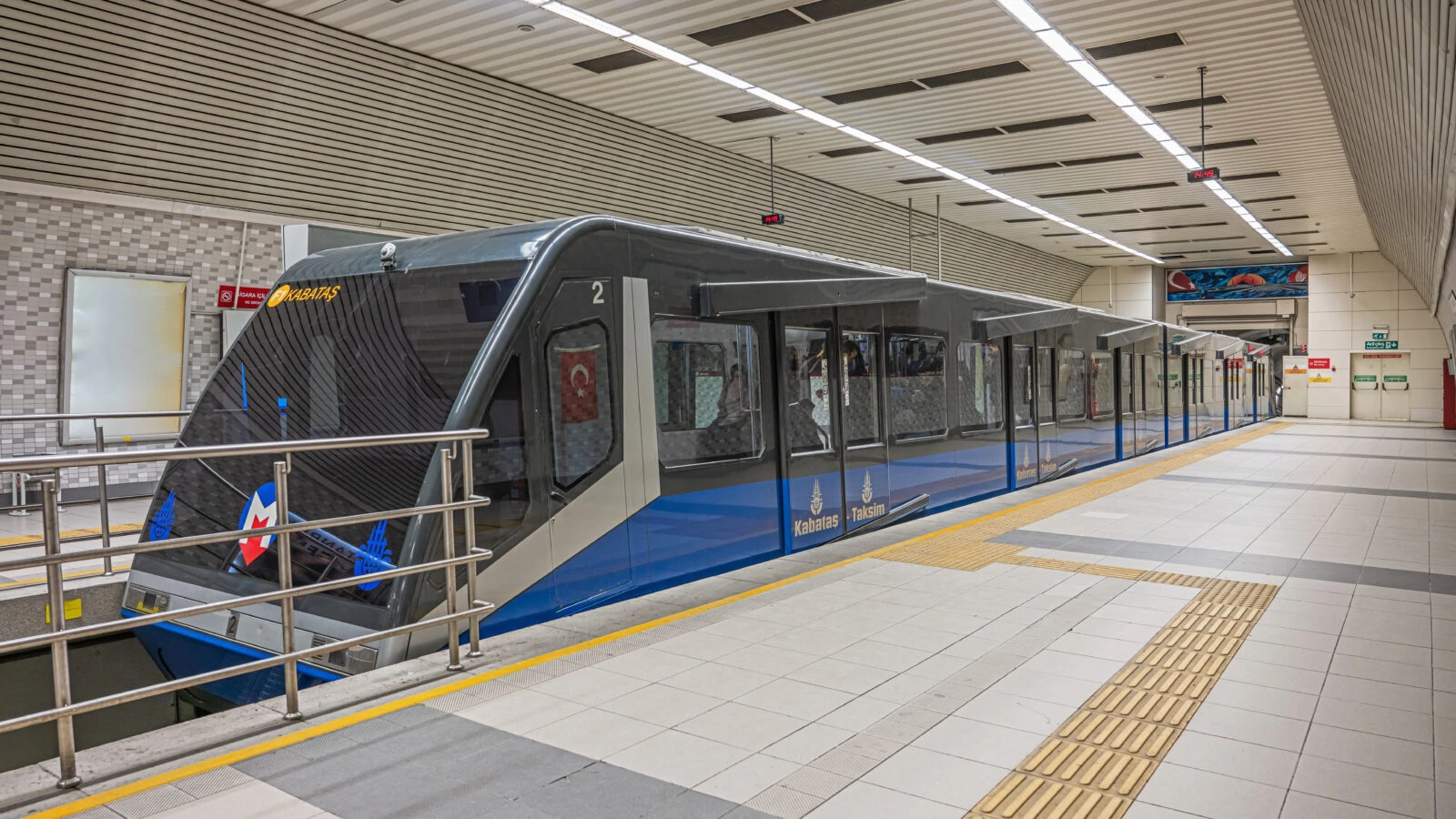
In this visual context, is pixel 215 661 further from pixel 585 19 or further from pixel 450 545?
pixel 585 19

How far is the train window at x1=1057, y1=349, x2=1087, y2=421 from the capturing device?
479 inches

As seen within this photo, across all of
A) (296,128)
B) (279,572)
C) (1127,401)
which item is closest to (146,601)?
(279,572)

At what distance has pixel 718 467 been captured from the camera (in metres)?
5.96

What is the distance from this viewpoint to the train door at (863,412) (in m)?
7.36

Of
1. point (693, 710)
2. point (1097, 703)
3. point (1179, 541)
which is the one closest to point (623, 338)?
point (693, 710)

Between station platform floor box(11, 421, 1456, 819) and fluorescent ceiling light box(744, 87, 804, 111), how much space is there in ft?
25.5

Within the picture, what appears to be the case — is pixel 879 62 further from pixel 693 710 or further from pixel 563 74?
pixel 693 710

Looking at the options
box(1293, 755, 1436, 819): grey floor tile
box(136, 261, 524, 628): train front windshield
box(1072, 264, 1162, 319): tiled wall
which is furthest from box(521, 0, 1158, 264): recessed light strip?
box(1072, 264, 1162, 319): tiled wall

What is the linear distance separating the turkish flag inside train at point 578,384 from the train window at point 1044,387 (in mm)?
7721

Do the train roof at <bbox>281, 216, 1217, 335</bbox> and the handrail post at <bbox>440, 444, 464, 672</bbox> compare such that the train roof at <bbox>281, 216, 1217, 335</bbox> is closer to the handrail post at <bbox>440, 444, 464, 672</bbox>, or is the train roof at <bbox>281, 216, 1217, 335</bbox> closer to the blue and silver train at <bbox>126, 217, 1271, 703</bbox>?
the blue and silver train at <bbox>126, 217, 1271, 703</bbox>

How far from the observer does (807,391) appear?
22.5 feet

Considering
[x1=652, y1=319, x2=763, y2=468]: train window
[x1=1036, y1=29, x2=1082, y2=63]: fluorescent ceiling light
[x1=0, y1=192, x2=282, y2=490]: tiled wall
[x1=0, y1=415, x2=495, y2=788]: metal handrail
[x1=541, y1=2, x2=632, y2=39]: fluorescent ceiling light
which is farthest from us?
[x1=1036, y1=29, x2=1082, y2=63]: fluorescent ceiling light

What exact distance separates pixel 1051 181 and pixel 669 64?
394 inches

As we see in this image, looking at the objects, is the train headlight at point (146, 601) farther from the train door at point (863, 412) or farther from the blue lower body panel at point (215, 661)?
the train door at point (863, 412)
